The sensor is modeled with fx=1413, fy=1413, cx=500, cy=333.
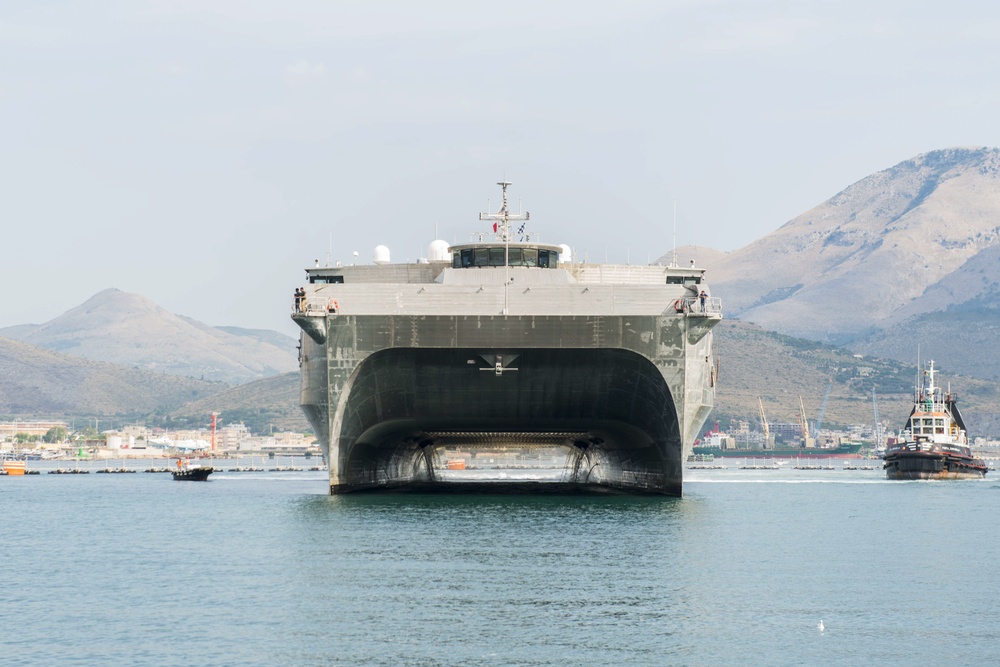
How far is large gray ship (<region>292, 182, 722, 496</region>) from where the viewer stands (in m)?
55.8

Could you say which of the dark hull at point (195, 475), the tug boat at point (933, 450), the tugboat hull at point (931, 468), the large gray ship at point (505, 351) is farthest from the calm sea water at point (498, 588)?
the dark hull at point (195, 475)

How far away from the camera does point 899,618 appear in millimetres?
33750

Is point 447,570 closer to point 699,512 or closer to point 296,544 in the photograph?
point 296,544

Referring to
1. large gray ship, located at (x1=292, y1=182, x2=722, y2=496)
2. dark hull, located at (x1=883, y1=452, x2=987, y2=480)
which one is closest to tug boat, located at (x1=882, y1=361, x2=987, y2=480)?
dark hull, located at (x1=883, y1=452, x2=987, y2=480)

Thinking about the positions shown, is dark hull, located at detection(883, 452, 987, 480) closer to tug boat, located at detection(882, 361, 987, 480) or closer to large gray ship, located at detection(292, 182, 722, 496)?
tug boat, located at detection(882, 361, 987, 480)

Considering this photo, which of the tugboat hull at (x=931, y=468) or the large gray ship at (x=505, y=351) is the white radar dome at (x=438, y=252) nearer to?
the large gray ship at (x=505, y=351)

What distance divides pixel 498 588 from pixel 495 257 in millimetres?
28044

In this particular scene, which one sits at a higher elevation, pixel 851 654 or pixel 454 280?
pixel 454 280

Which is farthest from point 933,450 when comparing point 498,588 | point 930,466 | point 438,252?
point 498,588

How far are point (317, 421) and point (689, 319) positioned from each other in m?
18.1

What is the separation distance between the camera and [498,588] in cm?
3716

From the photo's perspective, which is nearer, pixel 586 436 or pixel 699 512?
pixel 699 512

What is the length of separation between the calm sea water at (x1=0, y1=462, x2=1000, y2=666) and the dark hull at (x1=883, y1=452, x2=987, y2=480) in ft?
169

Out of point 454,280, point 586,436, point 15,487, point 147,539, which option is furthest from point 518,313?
point 15,487
